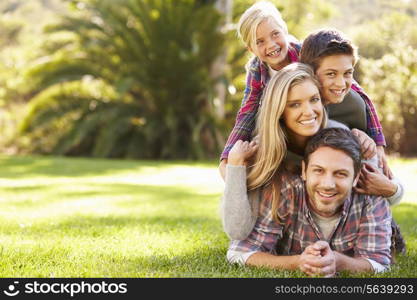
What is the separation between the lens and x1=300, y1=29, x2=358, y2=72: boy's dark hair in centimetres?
359

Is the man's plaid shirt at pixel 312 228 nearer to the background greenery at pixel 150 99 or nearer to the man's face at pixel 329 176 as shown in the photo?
the man's face at pixel 329 176

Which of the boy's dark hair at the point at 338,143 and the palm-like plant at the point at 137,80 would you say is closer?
the boy's dark hair at the point at 338,143

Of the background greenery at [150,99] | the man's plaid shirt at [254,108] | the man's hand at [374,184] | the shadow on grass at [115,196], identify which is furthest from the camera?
the background greenery at [150,99]

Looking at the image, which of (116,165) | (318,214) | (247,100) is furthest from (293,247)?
(116,165)

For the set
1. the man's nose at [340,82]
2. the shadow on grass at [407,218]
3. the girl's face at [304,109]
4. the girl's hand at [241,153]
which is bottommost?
the shadow on grass at [407,218]

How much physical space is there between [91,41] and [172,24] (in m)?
2.29

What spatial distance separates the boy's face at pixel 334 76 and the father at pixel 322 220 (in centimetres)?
27

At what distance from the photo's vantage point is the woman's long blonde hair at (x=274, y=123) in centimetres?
343

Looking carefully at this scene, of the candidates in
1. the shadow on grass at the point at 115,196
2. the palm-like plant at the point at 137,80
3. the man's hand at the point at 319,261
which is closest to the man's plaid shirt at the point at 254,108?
the man's hand at the point at 319,261

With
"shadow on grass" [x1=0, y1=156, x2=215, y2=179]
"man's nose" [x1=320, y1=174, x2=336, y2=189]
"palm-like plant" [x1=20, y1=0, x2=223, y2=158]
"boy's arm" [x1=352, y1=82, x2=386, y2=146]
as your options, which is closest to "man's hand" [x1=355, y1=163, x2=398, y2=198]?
"man's nose" [x1=320, y1=174, x2=336, y2=189]

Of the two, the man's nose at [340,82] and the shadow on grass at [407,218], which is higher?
the man's nose at [340,82]

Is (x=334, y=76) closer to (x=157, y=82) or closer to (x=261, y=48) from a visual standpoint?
(x=261, y=48)

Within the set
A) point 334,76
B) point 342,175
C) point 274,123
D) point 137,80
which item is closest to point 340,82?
point 334,76

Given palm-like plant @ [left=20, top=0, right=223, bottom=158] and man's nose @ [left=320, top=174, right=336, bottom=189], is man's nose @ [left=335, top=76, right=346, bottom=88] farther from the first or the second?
palm-like plant @ [left=20, top=0, right=223, bottom=158]
